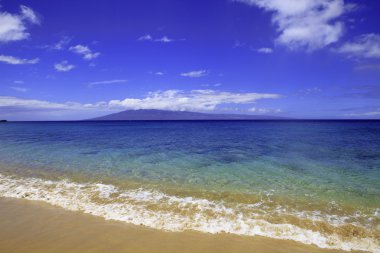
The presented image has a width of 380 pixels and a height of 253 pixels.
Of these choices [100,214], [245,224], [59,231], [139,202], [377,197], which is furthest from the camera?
[377,197]

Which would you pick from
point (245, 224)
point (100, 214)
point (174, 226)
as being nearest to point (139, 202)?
point (100, 214)

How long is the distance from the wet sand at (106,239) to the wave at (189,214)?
40 cm

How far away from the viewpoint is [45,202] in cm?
955

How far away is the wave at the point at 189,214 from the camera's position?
275 inches

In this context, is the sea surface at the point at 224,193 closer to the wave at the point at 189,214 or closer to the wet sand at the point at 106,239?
the wave at the point at 189,214

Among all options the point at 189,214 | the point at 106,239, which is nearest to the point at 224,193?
the point at 189,214

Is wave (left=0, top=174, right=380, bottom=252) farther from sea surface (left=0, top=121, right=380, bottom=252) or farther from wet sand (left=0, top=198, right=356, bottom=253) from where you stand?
wet sand (left=0, top=198, right=356, bottom=253)

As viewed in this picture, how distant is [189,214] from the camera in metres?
8.40

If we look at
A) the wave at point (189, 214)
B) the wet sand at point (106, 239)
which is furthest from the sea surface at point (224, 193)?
the wet sand at point (106, 239)

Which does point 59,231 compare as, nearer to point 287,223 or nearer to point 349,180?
point 287,223

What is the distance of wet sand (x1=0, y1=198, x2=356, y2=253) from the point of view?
6.23 m

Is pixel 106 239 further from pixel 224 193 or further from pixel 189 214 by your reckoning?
pixel 224 193

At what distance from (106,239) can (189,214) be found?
9.30ft

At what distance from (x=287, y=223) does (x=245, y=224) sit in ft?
4.46
